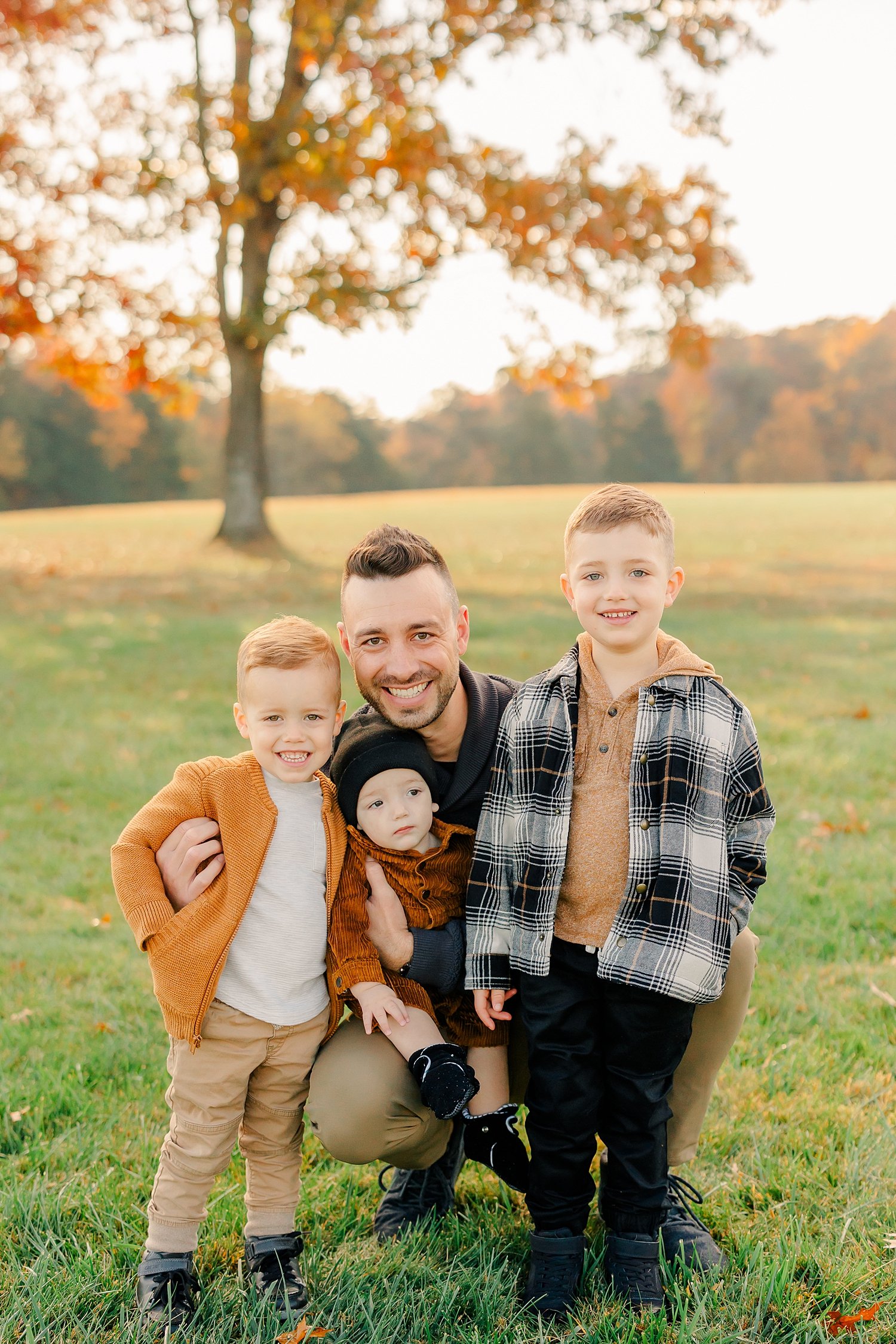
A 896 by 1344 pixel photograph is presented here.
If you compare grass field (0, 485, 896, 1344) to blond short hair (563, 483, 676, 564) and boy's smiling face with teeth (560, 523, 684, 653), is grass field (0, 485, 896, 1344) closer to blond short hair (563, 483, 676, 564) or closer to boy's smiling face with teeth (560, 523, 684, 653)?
boy's smiling face with teeth (560, 523, 684, 653)

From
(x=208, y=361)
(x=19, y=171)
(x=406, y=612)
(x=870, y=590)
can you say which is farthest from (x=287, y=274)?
(x=406, y=612)

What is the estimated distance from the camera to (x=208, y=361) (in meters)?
18.0

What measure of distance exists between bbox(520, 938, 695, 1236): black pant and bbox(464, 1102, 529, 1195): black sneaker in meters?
0.03

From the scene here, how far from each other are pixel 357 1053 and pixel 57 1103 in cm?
108

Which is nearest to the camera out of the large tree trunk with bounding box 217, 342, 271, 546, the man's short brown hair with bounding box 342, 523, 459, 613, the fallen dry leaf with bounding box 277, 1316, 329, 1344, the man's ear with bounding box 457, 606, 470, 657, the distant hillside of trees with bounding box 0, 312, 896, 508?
the fallen dry leaf with bounding box 277, 1316, 329, 1344

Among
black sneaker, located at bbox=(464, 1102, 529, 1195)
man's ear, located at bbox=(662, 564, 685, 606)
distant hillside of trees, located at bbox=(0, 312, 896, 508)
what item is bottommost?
black sneaker, located at bbox=(464, 1102, 529, 1195)

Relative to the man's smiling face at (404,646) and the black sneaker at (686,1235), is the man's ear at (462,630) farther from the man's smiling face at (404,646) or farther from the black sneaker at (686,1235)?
the black sneaker at (686,1235)

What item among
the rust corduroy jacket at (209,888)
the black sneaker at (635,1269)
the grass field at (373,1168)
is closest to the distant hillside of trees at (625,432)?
the grass field at (373,1168)

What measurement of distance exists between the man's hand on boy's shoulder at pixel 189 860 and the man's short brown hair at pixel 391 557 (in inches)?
26.9

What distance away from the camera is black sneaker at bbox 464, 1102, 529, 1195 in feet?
8.00

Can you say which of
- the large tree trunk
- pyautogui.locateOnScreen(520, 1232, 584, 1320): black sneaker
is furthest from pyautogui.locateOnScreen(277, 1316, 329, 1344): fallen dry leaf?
the large tree trunk

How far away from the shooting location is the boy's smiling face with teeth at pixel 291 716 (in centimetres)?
238

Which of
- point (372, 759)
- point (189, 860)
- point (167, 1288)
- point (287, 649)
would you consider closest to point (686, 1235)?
point (167, 1288)

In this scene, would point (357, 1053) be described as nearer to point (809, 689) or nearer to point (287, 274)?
point (809, 689)
